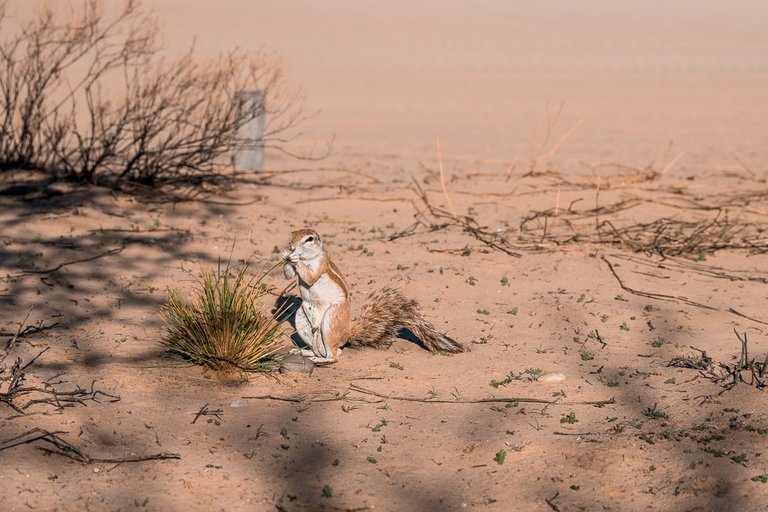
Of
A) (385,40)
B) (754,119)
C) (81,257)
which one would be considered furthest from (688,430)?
(385,40)

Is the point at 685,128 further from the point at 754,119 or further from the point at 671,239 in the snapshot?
the point at 671,239

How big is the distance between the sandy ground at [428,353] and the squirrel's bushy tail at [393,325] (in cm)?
15

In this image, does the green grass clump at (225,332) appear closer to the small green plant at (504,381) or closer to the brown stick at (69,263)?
the small green plant at (504,381)

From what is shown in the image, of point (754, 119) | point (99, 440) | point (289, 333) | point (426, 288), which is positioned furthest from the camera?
point (754, 119)

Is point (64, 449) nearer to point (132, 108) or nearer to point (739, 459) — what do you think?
point (739, 459)

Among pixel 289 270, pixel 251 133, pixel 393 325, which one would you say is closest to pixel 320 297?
pixel 289 270

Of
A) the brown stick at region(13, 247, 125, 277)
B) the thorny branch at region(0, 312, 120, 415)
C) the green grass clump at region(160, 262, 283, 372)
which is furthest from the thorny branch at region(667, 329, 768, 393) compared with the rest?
the brown stick at region(13, 247, 125, 277)

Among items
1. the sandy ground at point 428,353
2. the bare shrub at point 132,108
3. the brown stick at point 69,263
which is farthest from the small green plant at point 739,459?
the bare shrub at point 132,108

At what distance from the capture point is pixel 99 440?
4199mm

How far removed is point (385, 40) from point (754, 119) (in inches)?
656

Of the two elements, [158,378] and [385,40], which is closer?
[158,378]

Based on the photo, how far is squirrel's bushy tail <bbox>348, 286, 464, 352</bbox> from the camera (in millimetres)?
5496

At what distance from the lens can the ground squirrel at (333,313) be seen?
17.0 ft

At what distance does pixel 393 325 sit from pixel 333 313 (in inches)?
17.0
